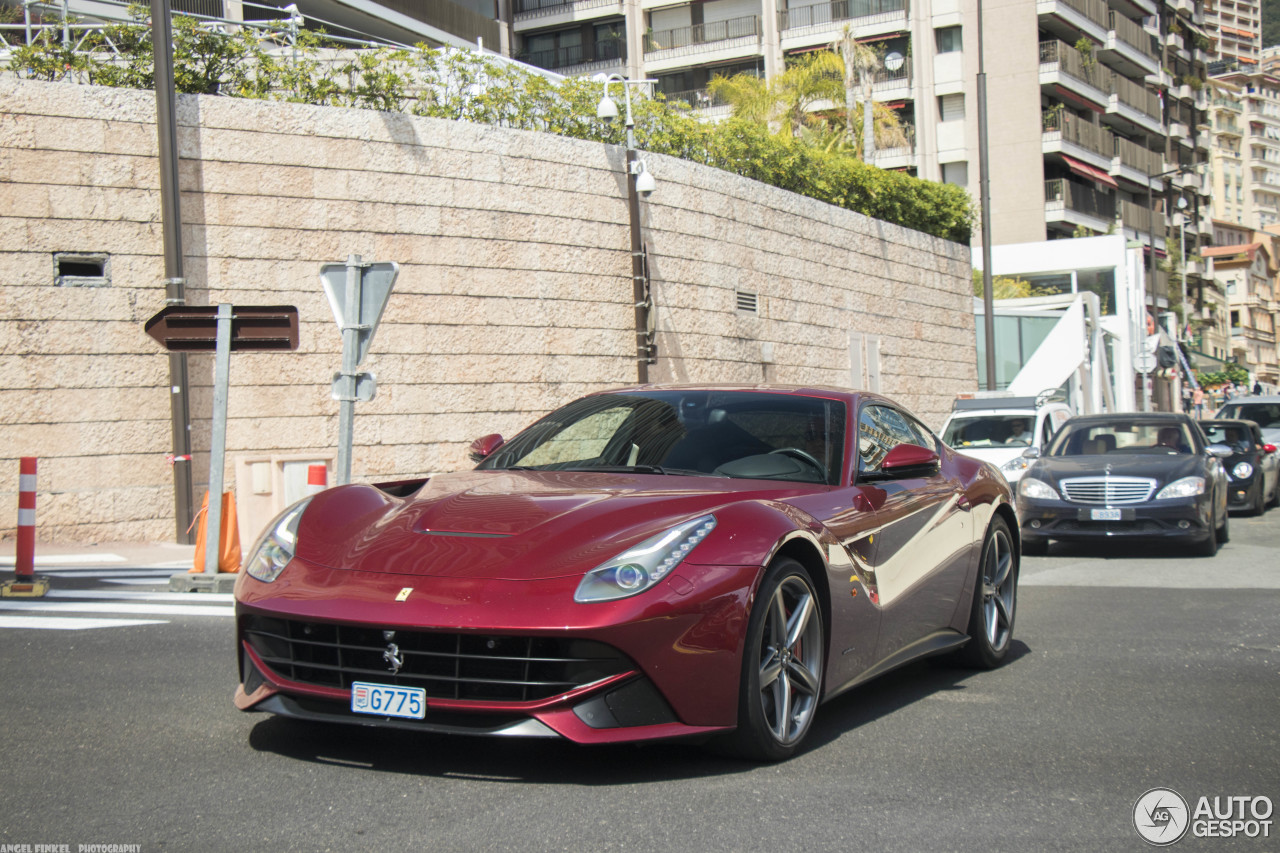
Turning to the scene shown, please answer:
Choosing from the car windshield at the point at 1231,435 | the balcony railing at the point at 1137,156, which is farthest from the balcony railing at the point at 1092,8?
the car windshield at the point at 1231,435

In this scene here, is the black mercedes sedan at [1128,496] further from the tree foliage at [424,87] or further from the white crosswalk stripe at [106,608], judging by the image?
the tree foliage at [424,87]

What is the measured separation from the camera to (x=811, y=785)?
4.10 metres

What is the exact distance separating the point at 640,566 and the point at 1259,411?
21.4 metres

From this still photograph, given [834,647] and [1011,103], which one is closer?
[834,647]

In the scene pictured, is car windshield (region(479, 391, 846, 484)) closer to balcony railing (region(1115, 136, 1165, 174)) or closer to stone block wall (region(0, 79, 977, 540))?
stone block wall (region(0, 79, 977, 540))

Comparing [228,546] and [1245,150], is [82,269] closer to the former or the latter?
[228,546]

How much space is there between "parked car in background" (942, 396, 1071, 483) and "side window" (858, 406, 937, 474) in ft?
40.8

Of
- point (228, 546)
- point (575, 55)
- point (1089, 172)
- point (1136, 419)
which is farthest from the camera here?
point (1089, 172)

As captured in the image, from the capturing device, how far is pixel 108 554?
41.4ft

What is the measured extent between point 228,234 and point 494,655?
37.8 feet

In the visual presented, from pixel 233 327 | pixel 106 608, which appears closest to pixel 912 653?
pixel 106 608

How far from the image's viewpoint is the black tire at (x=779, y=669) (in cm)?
A: 422

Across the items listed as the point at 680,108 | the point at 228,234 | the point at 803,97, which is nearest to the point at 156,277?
the point at 228,234

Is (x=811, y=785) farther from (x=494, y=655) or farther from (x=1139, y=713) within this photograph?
(x=1139, y=713)
